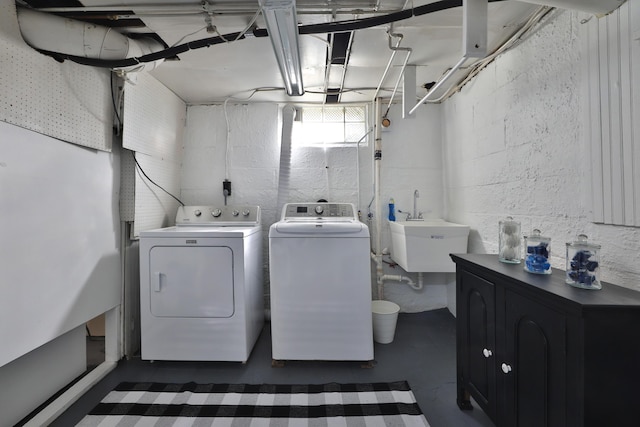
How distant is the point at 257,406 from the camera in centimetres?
155

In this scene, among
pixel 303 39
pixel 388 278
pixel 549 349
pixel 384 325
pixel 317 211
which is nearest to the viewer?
pixel 549 349

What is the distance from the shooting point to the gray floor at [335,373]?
5.16 feet

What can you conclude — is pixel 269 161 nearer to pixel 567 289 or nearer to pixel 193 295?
pixel 193 295

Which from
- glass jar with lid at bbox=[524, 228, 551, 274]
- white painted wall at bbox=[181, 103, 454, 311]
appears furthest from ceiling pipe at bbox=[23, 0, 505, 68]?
glass jar with lid at bbox=[524, 228, 551, 274]

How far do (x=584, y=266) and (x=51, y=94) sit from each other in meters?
2.72

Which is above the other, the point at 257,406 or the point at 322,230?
the point at 322,230

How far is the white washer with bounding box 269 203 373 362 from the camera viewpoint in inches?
72.4

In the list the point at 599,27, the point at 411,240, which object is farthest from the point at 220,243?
the point at 599,27

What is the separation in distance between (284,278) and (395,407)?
1018 millimetres

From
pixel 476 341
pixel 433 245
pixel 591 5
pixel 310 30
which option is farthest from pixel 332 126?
pixel 476 341

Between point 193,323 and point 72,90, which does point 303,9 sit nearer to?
point 72,90

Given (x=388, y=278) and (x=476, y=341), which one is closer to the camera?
(x=476, y=341)

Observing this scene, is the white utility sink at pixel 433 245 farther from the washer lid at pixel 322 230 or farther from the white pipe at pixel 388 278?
the washer lid at pixel 322 230

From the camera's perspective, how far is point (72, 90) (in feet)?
5.25
